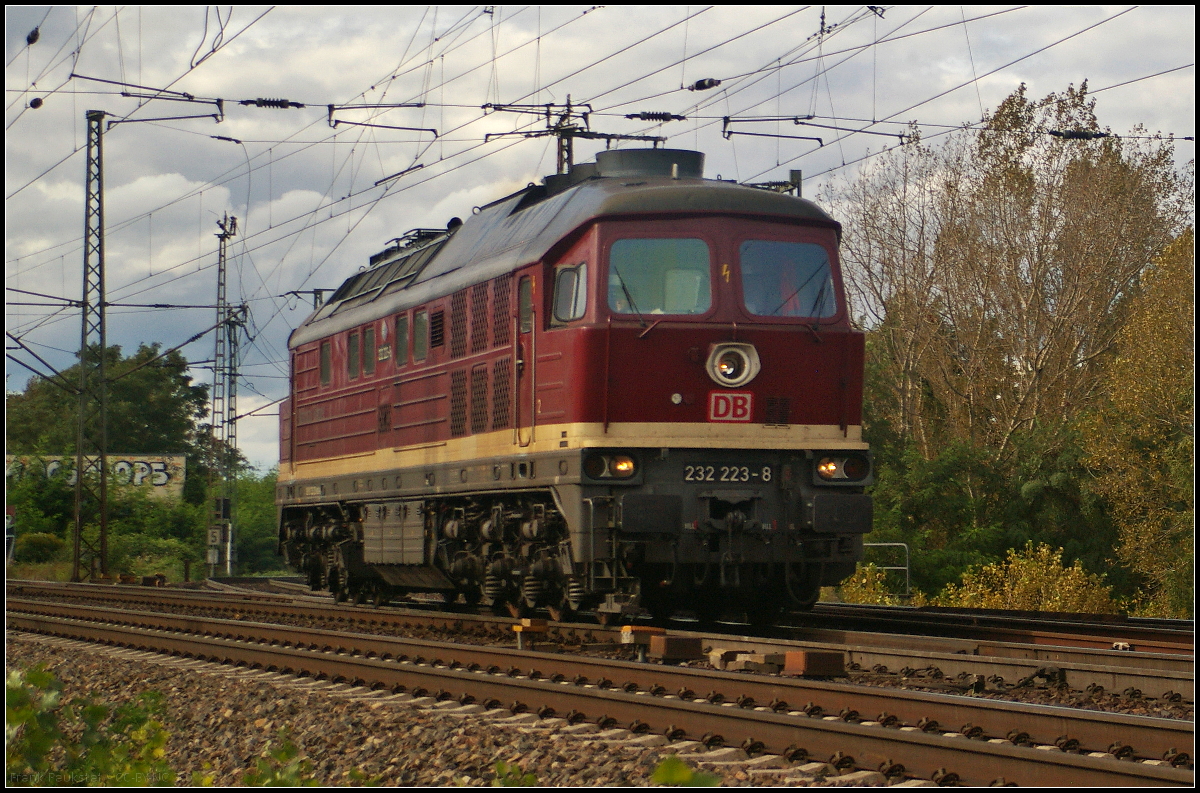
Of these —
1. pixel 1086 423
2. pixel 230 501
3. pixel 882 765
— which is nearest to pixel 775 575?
pixel 882 765

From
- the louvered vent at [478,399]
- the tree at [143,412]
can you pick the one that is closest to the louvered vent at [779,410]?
the louvered vent at [478,399]

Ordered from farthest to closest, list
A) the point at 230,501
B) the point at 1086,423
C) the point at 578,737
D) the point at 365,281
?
the point at 230,501
the point at 1086,423
the point at 365,281
the point at 578,737

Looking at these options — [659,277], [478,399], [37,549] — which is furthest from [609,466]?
[37,549]

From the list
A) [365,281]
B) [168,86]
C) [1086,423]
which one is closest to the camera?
[365,281]

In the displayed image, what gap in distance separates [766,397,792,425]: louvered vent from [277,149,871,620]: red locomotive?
0.02 metres

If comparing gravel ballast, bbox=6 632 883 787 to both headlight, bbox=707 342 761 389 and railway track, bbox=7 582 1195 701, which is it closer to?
railway track, bbox=7 582 1195 701

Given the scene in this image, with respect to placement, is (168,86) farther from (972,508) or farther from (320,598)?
(972,508)

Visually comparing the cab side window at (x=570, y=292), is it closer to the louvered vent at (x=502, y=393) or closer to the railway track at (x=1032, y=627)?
the louvered vent at (x=502, y=393)

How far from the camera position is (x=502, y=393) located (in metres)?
13.2

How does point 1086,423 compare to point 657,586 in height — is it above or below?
above

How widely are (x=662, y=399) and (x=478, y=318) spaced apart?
2763 millimetres

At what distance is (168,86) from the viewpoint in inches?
827

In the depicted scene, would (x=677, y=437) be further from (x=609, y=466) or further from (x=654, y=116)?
(x=654, y=116)

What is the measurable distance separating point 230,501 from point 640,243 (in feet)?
106
